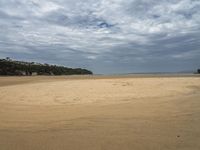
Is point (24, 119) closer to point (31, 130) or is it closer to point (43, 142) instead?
point (31, 130)

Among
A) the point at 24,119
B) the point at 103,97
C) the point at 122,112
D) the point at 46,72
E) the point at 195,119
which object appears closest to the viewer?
the point at 195,119

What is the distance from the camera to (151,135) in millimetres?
6145

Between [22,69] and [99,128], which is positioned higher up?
[22,69]

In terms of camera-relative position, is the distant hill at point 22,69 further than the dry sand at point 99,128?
Yes

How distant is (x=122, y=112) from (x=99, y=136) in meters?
2.94

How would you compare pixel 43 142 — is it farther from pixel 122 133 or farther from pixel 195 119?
pixel 195 119

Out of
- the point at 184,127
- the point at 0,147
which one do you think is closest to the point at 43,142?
the point at 0,147

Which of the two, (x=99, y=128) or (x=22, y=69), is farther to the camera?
(x=22, y=69)

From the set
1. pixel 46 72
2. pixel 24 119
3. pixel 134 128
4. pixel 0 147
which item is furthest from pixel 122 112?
pixel 46 72

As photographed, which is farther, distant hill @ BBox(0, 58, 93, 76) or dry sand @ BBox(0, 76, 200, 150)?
distant hill @ BBox(0, 58, 93, 76)

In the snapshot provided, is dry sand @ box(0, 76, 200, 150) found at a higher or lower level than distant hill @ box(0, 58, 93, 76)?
lower

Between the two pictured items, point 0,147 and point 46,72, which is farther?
point 46,72

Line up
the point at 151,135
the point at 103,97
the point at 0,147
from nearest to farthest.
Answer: the point at 0,147, the point at 151,135, the point at 103,97

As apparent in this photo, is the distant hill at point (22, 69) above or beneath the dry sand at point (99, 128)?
above
